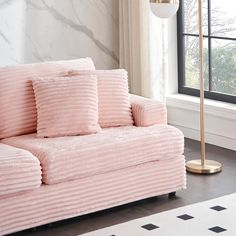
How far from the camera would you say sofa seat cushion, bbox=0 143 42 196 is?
3.45 m

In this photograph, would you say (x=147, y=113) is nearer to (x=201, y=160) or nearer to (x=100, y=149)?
(x=100, y=149)

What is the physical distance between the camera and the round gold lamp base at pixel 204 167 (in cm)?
468

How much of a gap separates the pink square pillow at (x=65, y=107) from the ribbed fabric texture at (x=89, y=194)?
0.39m

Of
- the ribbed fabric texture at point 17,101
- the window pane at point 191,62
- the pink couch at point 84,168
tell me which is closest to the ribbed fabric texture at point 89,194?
the pink couch at point 84,168

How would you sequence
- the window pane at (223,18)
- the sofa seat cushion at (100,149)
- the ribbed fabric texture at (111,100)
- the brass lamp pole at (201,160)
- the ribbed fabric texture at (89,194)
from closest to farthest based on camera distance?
the ribbed fabric texture at (89,194)
the sofa seat cushion at (100,149)
the ribbed fabric texture at (111,100)
the brass lamp pole at (201,160)
the window pane at (223,18)

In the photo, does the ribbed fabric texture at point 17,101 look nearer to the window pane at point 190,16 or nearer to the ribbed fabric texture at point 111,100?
the ribbed fabric texture at point 111,100

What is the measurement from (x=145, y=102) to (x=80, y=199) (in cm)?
91

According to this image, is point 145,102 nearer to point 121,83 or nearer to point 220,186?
point 121,83

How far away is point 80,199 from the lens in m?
3.78

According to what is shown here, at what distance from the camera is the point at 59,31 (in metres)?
5.56

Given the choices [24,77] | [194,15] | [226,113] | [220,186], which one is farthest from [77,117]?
[194,15]

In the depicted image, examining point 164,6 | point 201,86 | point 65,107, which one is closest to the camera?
point 65,107

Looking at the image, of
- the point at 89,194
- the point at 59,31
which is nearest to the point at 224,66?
the point at 59,31

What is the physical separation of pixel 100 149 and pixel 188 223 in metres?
0.65
